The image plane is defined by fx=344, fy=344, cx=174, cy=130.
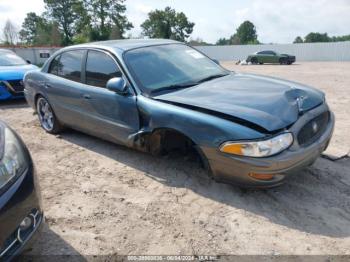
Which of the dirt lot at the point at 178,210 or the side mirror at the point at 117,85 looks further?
the side mirror at the point at 117,85

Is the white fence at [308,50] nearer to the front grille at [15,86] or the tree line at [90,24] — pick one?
the tree line at [90,24]

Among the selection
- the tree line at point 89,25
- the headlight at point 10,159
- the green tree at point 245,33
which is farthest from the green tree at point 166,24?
the headlight at point 10,159

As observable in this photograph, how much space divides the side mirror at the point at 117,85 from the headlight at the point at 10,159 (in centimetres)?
161

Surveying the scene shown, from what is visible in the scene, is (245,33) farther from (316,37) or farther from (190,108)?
(190,108)

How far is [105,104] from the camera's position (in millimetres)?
4340

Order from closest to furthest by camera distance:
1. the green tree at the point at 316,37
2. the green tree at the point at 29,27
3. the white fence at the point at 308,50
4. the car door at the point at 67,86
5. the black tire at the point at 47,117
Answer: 1. the car door at the point at 67,86
2. the black tire at the point at 47,117
3. the white fence at the point at 308,50
4. the green tree at the point at 316,37
5. the green tree at the point at 29,27

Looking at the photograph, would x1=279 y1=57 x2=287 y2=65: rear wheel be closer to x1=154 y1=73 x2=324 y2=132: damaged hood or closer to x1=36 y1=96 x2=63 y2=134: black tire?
x1=36 y1=96 x2=63 y2=134: black tire

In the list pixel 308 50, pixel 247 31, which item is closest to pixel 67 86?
pixel 308 50

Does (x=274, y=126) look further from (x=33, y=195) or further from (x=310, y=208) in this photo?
(x=33, y=195)

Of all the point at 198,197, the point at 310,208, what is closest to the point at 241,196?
the point at 198,197

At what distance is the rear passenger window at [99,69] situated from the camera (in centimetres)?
434

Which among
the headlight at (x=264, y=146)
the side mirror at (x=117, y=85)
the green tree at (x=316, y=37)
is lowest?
the green tree at (x=316, y=37)

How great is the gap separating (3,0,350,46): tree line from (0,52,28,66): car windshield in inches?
1725

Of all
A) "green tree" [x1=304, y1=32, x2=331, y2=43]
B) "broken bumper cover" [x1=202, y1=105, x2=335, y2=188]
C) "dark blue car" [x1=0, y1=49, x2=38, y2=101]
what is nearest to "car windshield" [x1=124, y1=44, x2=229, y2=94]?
"broken bumper cover" [x1=202, y1=105, x2=335, y2=188]
